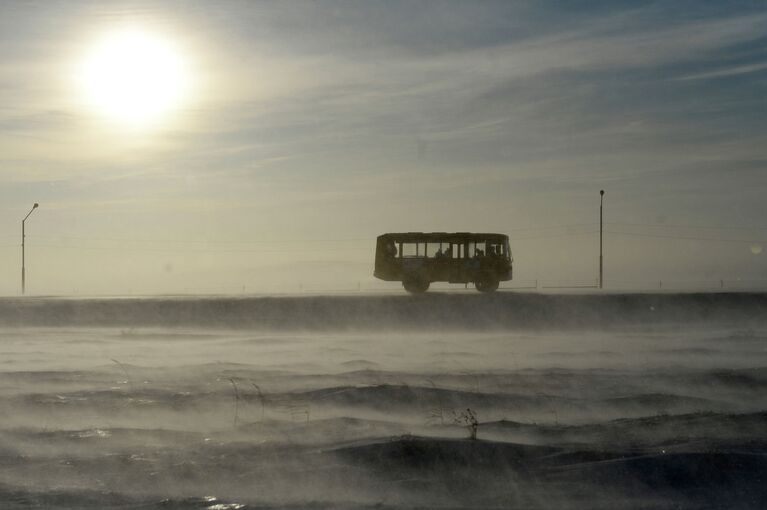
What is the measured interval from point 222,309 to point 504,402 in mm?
21947

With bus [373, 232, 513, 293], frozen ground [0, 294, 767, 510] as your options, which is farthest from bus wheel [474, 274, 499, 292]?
frozen ground [0, 294, 767, 510]

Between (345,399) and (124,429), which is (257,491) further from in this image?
(345,399)

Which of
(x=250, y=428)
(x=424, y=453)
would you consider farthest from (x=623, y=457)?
(x=250, y=428)

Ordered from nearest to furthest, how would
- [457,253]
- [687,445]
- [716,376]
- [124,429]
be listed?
[687,445], [124,429], [716,376], [457,253]

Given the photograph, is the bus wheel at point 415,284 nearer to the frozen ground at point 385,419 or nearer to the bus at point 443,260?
the bus at point 443,260

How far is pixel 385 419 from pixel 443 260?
27.5m

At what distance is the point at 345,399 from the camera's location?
15000 mm

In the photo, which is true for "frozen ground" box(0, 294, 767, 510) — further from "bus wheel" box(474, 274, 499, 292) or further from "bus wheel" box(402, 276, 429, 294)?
"bus wheel" box(474, 274, 499, 292)

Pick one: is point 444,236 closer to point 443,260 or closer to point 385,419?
point 443,260

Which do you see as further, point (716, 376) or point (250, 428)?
point (716, 376)

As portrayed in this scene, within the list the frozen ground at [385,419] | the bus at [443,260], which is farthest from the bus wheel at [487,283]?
the frozen ground at [385,419]

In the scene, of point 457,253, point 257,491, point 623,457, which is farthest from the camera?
→ point 457,253

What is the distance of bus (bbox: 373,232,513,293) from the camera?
4062cm

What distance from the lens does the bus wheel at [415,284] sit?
4094cm
